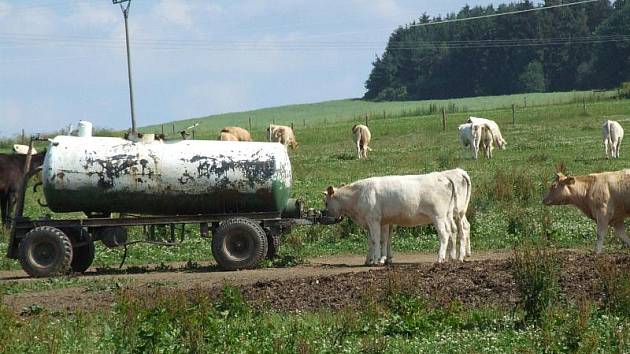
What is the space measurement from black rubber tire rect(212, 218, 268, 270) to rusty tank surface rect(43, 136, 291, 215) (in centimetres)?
54

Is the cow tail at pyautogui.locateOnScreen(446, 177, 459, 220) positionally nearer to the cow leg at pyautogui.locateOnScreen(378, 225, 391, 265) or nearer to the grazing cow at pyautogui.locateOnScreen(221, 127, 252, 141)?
the cow leg at pyautogui.locateOnScreen(378, 225, 391, 265)

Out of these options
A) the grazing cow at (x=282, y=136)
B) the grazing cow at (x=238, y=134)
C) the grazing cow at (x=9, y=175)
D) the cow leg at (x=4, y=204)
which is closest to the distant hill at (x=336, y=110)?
the grazing cow at (x=282, y=136)

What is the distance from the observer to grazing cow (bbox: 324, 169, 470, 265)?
20.9 metres

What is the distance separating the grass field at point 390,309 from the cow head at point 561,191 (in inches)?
29.8

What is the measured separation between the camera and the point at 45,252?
21.3 metres

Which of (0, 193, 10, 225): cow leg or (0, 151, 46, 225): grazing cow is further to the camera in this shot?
(0, 193, 10, 225): cow leg

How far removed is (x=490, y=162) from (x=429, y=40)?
10981cm

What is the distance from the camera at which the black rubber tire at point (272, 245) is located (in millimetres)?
22203

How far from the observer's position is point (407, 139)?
56.6 meters

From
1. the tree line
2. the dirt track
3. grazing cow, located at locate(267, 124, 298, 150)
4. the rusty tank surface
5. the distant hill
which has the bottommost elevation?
the dirt track

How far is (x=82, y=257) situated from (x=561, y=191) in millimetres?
8746

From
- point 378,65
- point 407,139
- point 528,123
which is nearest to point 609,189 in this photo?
point 407,139

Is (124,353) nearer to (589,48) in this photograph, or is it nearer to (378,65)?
(589,48)

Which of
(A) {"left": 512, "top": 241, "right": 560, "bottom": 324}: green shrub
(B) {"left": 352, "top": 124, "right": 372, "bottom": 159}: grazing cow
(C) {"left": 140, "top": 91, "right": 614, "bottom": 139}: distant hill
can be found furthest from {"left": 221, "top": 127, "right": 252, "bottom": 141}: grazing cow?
(C) {"left": 140, "top": 91, "right": 614, "bottom": 139}: distant hill
